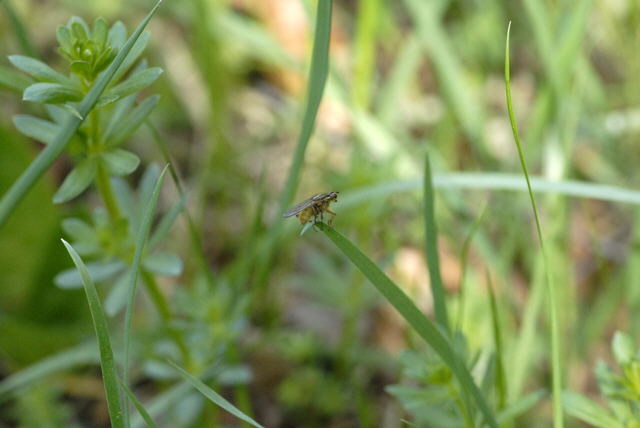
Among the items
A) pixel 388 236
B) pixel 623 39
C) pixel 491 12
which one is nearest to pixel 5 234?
pixel 388 236

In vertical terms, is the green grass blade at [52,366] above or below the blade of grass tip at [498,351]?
below

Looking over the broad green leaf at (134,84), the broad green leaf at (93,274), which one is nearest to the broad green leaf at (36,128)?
the broad green leaf at (134,84)

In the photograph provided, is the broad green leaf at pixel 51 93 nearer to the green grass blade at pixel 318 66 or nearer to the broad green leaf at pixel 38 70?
the broad green leaf at pixel 38 70

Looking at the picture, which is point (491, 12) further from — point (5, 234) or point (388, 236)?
point (5, 234)

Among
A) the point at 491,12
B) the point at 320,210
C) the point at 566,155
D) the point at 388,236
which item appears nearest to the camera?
the point at 320,210

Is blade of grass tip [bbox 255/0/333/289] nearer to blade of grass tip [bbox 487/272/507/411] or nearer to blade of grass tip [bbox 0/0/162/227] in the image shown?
blade of grass tip [bbox 0/0/162/227]

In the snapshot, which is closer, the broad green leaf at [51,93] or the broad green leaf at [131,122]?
the broad green leaf at [51,93]

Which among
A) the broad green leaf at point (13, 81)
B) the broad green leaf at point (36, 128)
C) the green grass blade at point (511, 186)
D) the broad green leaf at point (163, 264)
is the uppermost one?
the green grass blade at point (511, 186)
